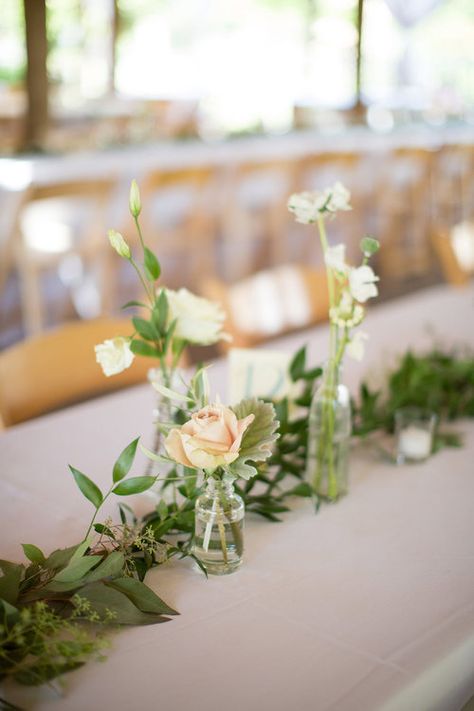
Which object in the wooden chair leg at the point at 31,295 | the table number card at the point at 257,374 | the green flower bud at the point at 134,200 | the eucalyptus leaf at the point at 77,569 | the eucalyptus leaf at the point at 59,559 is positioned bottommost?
the wooden chair leg at the point at 31,295

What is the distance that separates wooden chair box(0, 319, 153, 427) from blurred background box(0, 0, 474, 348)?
38cm

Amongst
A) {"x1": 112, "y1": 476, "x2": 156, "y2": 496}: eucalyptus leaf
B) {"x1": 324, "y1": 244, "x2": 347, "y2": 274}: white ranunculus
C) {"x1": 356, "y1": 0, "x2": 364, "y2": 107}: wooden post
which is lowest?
{"x1": 112, "y1": 476, "x2": 156, "y2": 496}: eucalyptus leaf

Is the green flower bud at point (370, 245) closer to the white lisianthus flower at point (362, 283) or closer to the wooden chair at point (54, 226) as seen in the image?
the white lisianthus flower at point (362, 283)

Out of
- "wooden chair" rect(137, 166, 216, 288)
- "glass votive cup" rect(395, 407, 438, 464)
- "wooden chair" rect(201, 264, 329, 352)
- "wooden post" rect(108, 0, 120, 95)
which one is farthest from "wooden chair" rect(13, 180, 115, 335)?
"wooden post" rect(108, 0, 120, 95)

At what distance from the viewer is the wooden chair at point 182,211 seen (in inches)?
175

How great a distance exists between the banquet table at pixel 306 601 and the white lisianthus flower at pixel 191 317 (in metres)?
0.25

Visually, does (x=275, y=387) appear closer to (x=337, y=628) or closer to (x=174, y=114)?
(x=337, y=628)

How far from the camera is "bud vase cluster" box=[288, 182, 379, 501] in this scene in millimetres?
1103

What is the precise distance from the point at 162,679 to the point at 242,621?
0.42 ft

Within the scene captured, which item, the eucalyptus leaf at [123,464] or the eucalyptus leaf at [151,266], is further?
the eucalyptus leaf at [151,266]

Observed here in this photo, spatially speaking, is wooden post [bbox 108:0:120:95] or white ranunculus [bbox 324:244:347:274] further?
wooden post [bbox 108:0:120:95]

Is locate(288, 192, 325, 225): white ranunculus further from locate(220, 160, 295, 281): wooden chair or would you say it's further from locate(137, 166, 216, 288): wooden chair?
locate(220, 160, 295, 281): wooden chair

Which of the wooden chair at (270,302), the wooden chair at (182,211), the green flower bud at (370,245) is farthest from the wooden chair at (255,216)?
the green flower bud at (370,245)

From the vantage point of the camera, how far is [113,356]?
3.56 ft
